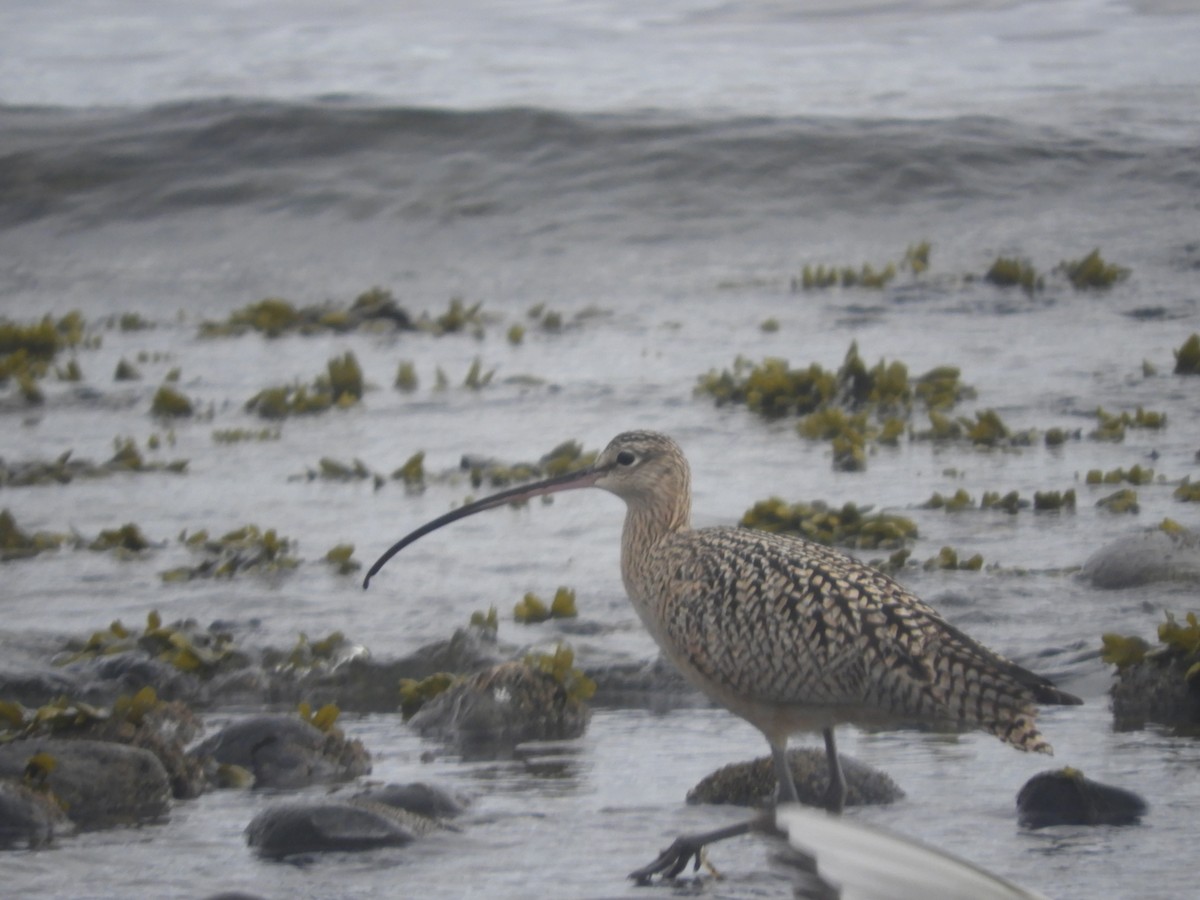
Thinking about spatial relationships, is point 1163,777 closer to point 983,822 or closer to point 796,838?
point 983,822

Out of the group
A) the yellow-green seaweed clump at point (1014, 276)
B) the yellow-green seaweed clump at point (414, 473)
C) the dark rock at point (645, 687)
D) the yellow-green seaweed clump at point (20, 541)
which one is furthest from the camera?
the yellow-green seaweed clump at point (1014, 276)

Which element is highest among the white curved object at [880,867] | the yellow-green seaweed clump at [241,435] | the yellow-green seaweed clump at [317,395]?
the yellow-green seaweed clump at [317,395]

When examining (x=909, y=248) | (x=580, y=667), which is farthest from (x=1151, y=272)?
(x=580, y=667)

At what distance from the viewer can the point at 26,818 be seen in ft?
14.5

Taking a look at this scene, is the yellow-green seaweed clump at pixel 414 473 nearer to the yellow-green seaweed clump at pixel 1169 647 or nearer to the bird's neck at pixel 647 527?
the bird's neck at pixel 647 527

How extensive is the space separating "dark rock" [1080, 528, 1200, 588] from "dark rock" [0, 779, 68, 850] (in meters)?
3.55

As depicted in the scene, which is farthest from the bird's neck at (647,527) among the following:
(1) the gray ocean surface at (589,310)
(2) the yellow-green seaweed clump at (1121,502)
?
(2) the yellow-green seaweed clump at (1121,502)

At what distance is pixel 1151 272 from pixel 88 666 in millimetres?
9817

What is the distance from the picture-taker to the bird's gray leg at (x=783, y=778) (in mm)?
4551

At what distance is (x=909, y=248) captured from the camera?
14734 millimetres

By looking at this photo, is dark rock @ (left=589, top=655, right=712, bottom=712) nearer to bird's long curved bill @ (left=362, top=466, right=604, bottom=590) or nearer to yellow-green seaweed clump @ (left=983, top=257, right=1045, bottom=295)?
bird's long curved bill @ (left=362, top=466, right=604, bottom=590)

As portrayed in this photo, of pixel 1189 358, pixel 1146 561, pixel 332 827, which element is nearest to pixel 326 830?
pixel 332 827

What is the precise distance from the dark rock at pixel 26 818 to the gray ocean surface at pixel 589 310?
74mm

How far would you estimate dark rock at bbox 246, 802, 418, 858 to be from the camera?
4312 mm
